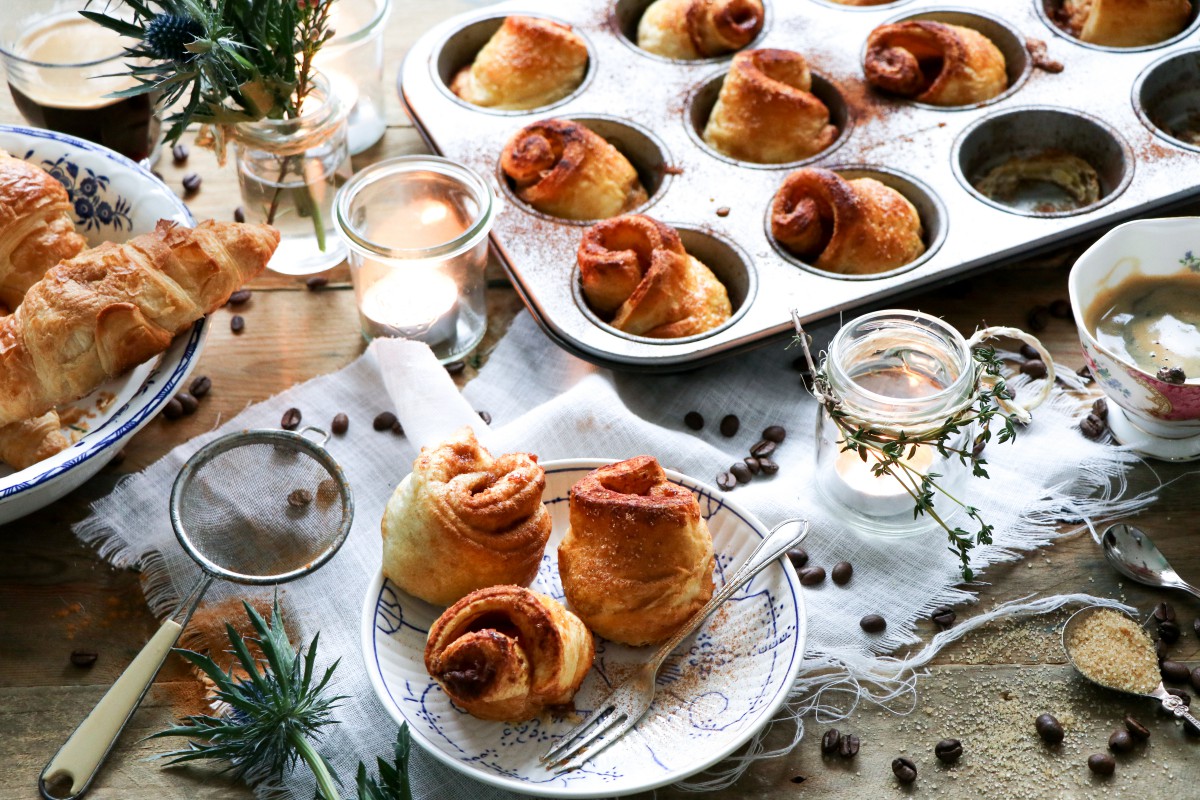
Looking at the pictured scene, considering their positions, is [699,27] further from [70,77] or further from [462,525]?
[462,525]

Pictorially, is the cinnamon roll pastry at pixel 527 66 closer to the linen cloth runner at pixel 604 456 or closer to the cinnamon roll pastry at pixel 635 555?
the linen cloth runner at pixel 604 456

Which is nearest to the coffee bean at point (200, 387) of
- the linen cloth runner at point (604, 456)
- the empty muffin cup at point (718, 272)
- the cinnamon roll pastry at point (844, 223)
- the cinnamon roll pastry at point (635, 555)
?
the linen cloth runner at point (604, 456)

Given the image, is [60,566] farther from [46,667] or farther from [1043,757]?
[1043,757]

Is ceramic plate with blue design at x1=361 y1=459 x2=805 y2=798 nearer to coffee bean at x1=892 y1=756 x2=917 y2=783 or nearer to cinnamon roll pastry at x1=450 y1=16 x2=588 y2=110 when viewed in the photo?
coffee bean at x1=892 y1=756 x2=917 y2=783

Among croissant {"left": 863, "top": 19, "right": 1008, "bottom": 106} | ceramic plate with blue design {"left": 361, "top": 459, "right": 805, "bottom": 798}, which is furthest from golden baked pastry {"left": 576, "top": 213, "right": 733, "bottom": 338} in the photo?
croissant {"left": 863, "top": 19, "right": 1008, "bottom": 106}

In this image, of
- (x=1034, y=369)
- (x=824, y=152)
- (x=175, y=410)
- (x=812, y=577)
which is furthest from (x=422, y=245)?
(x=1034, y=369)

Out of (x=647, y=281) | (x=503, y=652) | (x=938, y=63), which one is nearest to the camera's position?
(x=503, y=652)
